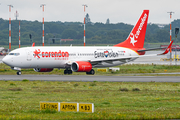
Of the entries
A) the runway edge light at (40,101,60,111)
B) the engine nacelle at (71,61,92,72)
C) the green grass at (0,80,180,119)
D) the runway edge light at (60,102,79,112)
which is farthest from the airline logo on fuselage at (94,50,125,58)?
the runway edge light at (60,102,79,112)

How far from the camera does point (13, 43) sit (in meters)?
183

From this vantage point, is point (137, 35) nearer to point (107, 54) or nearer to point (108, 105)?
point (107, 54)

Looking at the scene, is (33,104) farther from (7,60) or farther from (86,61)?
(86,61)

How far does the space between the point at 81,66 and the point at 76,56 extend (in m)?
3.34

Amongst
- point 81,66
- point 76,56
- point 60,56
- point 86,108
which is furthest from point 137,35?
point 86,108

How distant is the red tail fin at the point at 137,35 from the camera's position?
54634mm

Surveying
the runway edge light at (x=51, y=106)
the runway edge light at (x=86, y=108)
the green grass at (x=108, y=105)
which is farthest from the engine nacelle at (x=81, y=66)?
the runway edge light at (x=86, y=108)

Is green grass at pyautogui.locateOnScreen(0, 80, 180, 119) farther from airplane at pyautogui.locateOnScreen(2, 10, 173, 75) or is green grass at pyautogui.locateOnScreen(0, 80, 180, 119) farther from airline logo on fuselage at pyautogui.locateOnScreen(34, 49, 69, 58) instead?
airline logo on fuselage at pyautogui.locateOnScreen(34, 49, 69, 58)

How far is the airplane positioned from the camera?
44.8m

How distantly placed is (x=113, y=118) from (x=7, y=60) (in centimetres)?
3051

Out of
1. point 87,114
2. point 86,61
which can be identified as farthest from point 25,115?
point 86,61

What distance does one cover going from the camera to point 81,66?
4575cm

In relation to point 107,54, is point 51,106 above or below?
below

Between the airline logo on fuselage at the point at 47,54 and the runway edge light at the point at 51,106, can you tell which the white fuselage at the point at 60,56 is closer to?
the airline logo on fuselage at the point at 47,54
